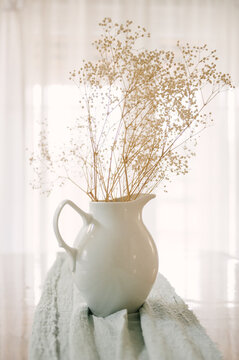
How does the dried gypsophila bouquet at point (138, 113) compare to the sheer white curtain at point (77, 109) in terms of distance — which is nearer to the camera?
the dried gypsophila bouquet at point (138, 113)

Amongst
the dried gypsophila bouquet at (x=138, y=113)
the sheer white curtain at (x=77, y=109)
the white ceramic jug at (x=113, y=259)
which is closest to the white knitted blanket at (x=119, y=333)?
the white ceramic jug at (x=113, y=259)

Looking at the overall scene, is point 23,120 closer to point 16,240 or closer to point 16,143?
point 16,143

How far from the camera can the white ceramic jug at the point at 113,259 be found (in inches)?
31.4

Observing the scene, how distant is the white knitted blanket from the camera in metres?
0.63

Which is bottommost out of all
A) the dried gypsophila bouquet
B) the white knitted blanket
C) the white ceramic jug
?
the white knitted blanket

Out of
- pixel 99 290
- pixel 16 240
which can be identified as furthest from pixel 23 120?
pixel 99 290

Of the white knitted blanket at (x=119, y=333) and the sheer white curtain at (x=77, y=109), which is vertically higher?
the sheer white curtain at (x=77, y=109)

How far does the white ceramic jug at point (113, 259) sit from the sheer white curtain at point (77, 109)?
258 centimetres

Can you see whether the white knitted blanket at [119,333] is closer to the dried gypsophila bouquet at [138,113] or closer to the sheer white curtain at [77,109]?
the dried gypsophila bouquet at [138,113]

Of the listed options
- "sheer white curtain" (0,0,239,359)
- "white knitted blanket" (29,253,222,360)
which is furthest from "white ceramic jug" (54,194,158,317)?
"sheer white curtain" (0,0,239,359)

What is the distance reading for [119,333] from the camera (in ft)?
2.27

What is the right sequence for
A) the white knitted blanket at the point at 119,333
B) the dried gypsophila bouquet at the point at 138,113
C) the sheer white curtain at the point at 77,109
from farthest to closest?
the sheer white curtain at the point at 77,109 < the dried gypsophila bouquet at the point at 138,113 < the white knitted blanket at the point at 119,333

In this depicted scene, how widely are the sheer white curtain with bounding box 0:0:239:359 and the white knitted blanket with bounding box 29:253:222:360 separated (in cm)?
255

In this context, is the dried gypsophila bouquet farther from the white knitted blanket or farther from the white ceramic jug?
the white knitted blanket
